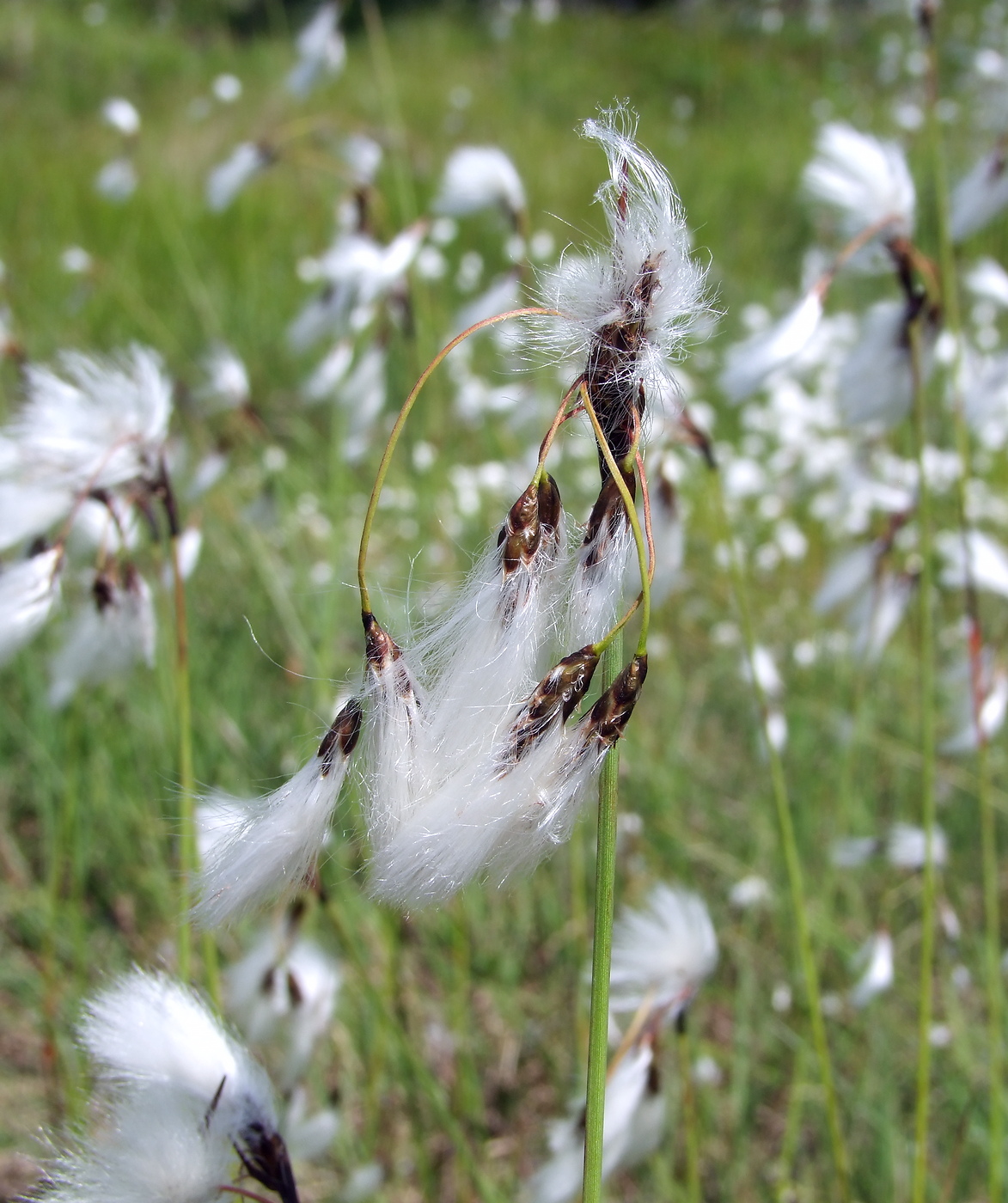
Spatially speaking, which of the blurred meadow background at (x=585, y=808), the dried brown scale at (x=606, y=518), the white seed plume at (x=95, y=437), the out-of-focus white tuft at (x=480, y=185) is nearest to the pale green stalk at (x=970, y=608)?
the blurred meadow background at (x=585, y=808)

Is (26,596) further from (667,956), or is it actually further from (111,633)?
Answer: (667,956)

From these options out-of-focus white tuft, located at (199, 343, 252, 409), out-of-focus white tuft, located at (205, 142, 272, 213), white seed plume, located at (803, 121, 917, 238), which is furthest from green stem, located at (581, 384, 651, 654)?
out-of-focus white tuft, located at (205, 142, 272, 213)

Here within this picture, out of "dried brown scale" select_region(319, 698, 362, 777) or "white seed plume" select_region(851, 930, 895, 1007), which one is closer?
"dried brown scale" select_region(319, 698, 362, 777)

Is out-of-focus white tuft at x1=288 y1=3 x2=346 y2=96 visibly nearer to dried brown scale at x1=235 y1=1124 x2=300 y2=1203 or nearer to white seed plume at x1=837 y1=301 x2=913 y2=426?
white seed plume at x1=837 y1=301 x2=913 y2=426

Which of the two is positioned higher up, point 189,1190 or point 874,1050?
point 874,1050

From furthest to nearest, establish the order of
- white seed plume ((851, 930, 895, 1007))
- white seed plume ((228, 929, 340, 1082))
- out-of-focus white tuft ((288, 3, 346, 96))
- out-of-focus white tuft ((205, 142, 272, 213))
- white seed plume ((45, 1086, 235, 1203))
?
1. out-of-focus white tuft ((288, 3, 346, 96))
2. out-of-focus white tuft ((205, 142, 272, 213))
3. white seed plume ((851, 930, 895, 1007))
4. white seed plume ((228, 929, 340, 1082))
5. white seed plume ((45, 1086, 235, 1203))

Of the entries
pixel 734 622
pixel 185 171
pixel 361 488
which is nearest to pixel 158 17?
pixel 185 171

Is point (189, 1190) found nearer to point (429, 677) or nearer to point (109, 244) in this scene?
point (429, 677)
